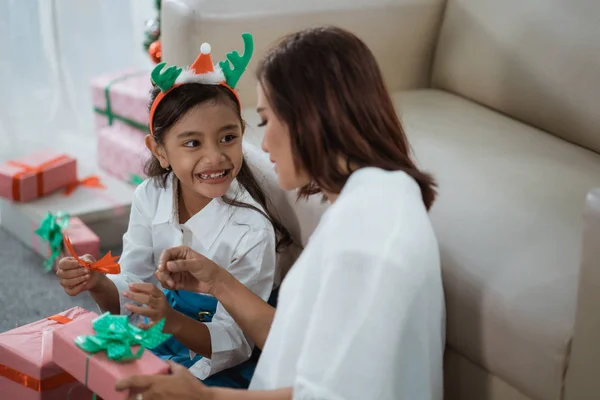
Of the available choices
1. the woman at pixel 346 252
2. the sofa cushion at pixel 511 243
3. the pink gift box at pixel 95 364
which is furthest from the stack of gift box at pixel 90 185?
the woman at pixel 346 252

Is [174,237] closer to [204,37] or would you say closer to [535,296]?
[204,37]

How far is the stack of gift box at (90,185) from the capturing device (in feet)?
6.36

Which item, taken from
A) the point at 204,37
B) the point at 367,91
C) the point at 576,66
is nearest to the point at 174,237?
the point at 204,37

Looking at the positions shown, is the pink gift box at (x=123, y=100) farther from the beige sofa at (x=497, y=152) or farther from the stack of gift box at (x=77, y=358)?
the stack of gift box at (x=77, y=358)

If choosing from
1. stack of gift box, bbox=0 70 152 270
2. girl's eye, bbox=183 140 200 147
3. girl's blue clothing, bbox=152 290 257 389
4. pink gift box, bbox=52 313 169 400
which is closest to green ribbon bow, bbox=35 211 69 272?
stack of gift box, bbox=0 70 152 270

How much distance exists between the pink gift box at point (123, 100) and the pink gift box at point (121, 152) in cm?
2

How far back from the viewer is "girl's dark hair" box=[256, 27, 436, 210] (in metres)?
0.99

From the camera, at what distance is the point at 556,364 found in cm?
103

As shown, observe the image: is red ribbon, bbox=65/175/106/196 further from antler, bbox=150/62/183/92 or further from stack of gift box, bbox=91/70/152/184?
antler, bbox=150/62/183/92

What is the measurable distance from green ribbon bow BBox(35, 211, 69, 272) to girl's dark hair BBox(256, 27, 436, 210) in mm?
1026

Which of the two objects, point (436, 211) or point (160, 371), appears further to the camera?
point (436, 211)

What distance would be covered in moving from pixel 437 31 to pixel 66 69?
3.97 ft

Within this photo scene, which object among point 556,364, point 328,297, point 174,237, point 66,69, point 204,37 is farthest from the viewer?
point 66,69

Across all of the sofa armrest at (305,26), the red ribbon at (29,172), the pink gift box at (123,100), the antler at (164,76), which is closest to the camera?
the antler at (164,76)
